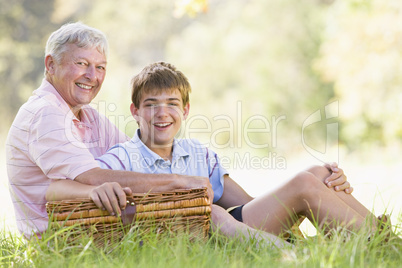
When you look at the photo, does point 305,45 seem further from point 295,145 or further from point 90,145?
point 90,145

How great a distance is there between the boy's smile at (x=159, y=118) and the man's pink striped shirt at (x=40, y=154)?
1.34 feet

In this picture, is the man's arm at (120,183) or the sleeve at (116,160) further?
the sleeve at (116,160)

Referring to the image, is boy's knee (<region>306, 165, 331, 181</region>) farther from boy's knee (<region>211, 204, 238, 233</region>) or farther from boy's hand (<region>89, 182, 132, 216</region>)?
boy's hand (<region>89, 182, 132, 216</region>)

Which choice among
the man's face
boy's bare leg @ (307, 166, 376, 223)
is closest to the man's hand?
boy's bare leg @ (307, 166, 376, 223)

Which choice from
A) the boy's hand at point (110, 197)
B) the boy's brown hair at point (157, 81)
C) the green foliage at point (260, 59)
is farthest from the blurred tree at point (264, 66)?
the boy's hand at point (110, 197)

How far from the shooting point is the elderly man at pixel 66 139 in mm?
2572

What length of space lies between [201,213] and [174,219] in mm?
130

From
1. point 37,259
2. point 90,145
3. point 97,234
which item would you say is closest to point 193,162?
point 90,145

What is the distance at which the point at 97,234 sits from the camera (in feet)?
7.84

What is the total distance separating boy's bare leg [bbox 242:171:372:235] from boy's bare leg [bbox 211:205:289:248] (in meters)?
0.10

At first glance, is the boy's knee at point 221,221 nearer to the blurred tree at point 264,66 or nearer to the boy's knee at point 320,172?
the boy's knee at point 320,172

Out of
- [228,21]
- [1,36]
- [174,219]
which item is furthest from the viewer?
[228,21]

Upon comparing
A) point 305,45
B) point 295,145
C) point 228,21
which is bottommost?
point 295,145

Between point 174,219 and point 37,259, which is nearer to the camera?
point 37,259
